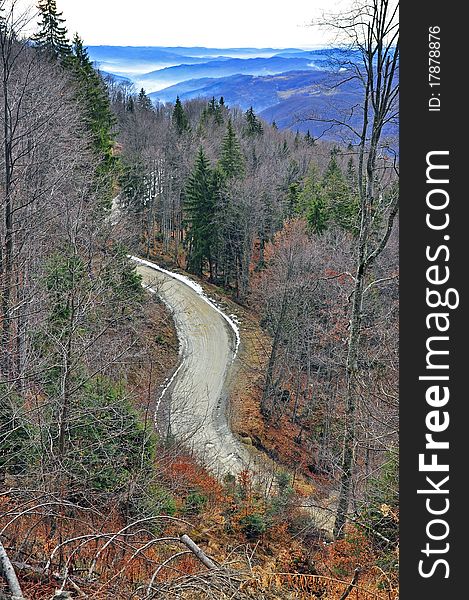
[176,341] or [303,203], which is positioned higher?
[303,203]

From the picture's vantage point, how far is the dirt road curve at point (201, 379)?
15.8 m

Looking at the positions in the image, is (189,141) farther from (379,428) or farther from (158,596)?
(158,596)

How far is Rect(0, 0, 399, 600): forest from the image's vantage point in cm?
540

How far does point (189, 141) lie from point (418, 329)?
41.1m

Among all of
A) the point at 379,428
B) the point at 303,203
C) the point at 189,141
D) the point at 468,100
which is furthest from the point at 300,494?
the point at 189,141

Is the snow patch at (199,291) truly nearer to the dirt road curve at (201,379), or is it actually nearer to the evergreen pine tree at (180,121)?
the dirt road curve at (201,379)

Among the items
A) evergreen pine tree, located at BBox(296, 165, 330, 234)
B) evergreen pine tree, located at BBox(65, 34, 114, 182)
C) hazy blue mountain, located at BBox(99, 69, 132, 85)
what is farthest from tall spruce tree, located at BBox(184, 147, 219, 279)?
hazy blue mountain, located at BBox(99, 69, 132, 85)

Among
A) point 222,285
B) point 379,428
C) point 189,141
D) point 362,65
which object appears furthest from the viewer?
point 189,141

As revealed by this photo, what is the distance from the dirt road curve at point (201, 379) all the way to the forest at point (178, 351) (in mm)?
637

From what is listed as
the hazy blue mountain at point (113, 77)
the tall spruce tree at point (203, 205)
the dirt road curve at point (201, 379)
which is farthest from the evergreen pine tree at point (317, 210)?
the hazy blue mountain at point (113, 77)

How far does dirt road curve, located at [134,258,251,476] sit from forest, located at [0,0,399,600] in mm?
637

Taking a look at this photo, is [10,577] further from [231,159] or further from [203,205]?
[231,159]

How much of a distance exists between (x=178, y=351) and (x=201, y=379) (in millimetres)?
2654

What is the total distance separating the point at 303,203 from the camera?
111ft
